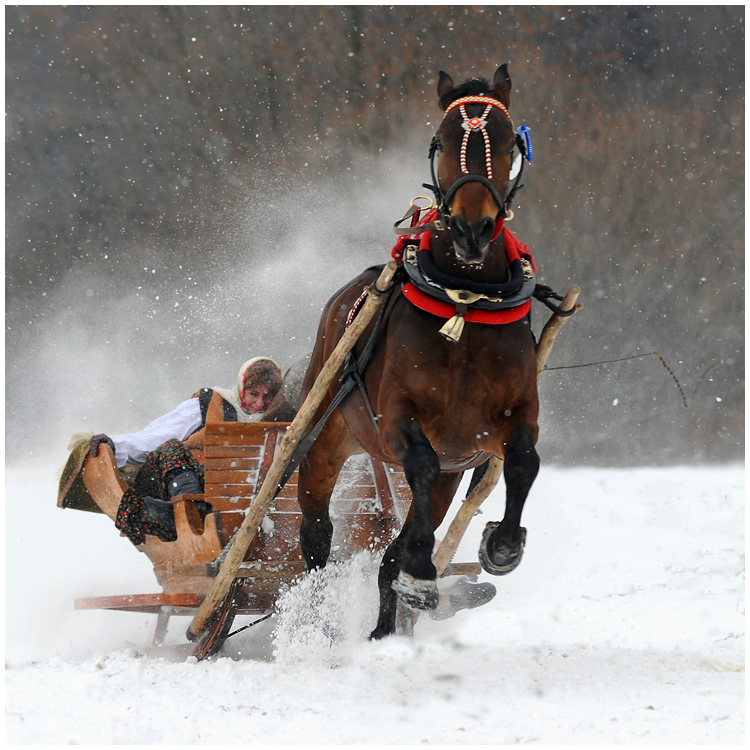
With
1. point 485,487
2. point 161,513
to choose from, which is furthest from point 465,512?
point 161,513

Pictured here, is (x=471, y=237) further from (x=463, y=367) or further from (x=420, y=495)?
(x=420, y=495)

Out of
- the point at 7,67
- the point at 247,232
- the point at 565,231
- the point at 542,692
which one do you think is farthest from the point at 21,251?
the point at 542,692

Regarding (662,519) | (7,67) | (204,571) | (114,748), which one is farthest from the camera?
(7,67)

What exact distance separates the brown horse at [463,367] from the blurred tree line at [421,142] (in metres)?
5.77

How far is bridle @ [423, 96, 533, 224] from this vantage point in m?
2.29

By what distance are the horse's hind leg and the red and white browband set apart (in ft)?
3.94

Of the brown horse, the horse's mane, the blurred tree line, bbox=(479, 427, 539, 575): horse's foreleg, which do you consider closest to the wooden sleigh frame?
the brown horse

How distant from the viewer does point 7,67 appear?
9.98 meters

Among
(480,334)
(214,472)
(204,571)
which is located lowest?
(204,571)

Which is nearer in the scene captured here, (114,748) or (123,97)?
(114,748)

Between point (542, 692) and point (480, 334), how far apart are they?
100 centimetres

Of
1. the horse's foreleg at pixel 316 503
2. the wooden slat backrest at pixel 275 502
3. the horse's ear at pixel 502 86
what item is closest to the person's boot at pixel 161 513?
the wooden slat backrest at pixel 275 502

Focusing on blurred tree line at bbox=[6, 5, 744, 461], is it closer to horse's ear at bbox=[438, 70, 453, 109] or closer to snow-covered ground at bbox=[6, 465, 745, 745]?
snow-covered ground at bbox=[6, 465, 745, 745]

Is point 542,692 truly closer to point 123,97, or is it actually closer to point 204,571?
point 204,571
